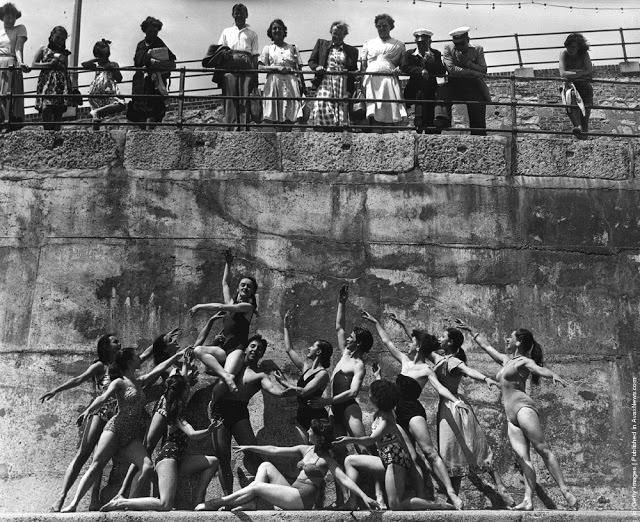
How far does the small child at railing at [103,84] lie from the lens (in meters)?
14.2

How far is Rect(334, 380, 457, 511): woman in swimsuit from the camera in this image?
37.0 ft

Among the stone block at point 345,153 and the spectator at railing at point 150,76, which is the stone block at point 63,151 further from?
the stone block at point 345,153

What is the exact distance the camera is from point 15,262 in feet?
43.3

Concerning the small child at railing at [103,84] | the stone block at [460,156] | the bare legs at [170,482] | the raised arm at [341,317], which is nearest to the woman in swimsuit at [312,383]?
the raised arm at [341,317]

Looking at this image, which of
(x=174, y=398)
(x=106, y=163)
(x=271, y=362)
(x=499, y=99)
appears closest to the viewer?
(x=174, y=398)

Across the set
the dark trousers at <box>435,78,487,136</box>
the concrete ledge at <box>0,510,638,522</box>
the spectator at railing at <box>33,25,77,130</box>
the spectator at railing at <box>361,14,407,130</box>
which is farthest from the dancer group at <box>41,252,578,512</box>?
the spectator at railing at <box>33,25,77,130</box>

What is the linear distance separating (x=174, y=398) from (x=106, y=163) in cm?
297

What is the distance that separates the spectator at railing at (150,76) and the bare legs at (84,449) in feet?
11.7

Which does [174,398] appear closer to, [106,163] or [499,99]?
[106,163]

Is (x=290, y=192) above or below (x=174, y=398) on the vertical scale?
above

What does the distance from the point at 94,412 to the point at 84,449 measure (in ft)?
1.12

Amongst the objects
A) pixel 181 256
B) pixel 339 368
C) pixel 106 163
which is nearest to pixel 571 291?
pixel 339 368

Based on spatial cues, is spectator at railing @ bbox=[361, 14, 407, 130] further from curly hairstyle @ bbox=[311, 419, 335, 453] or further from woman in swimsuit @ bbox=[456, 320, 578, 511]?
curly hairstyle @ bbox=[311, 419, 335, 453]

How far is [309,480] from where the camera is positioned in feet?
37.3
